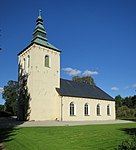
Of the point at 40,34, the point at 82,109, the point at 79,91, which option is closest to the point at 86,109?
the point at 82,109

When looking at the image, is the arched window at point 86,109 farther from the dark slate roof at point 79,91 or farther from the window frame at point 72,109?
the window frame at point 72,109

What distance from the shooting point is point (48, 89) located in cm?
3044

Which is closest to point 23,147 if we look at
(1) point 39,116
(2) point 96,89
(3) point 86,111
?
(1) point 39,116

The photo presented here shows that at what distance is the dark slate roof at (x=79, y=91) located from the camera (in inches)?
1262

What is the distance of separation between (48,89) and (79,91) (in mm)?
7427

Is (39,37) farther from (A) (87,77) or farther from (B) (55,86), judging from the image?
(A) (87,77)

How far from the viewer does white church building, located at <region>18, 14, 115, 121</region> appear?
1144 inches

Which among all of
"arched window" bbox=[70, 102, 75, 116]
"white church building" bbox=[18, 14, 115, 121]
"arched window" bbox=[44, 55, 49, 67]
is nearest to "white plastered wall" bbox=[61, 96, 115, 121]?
"white church building" bbox=[18, 14, 115, 121]

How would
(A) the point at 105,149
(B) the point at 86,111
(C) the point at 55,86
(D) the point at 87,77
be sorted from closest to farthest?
1. (A) the point at 105,149
2. (C) the point at 55,86
3. (B) the point at 86,111
4. (D) the point at 87,77

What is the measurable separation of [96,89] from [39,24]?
18.8 metres

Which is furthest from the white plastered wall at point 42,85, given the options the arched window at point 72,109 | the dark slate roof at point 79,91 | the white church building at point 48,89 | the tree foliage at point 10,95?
the tree foliage at point 10,95

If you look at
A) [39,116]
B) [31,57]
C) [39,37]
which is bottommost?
[39,116]

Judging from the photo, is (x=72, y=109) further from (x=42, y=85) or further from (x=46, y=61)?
(x=46, y=61)

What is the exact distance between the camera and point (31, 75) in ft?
95.8
